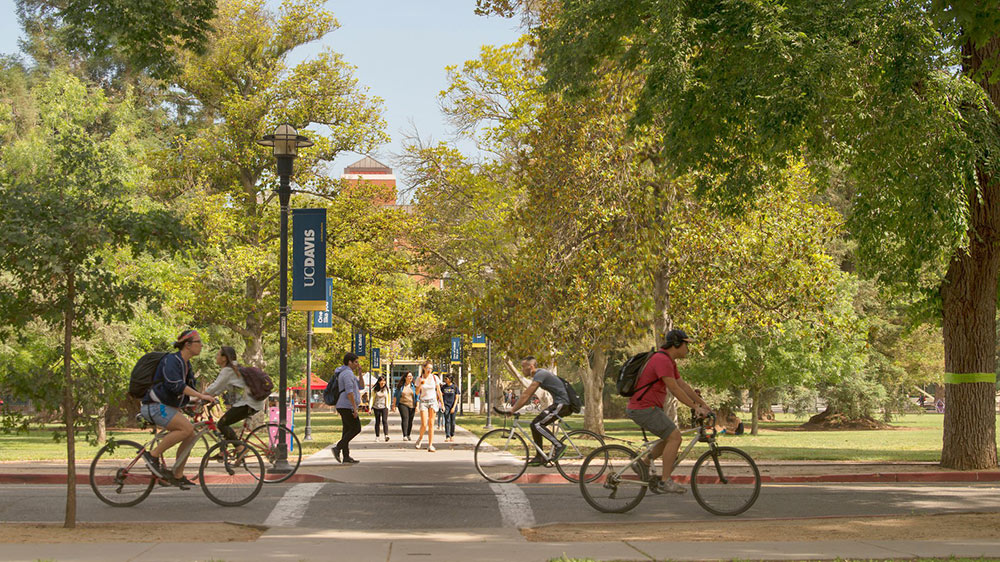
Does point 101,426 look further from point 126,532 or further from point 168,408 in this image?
point 126,532

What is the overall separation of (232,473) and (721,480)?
562cm

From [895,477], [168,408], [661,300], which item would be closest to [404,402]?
[661,300]

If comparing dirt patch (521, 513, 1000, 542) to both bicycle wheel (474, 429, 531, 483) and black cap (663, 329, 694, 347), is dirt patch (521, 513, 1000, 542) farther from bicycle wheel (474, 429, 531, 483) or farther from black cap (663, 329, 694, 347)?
bicycle wheel (474, 429, 531, 483)

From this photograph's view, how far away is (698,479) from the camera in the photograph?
11.7 metres

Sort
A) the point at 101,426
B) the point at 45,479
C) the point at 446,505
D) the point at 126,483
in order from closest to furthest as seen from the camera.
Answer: the point at 126,483 < the point at 446,505 < the point at 45,479 < the point at 101,426

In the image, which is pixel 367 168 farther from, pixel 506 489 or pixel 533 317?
pixel 506 489

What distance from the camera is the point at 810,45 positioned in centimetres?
1310

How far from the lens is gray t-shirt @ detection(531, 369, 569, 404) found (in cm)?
1533

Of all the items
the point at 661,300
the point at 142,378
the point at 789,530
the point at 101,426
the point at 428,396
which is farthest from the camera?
the point at 101,426

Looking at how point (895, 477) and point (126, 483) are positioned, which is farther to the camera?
point (895, 477)

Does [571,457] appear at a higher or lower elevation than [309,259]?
lower

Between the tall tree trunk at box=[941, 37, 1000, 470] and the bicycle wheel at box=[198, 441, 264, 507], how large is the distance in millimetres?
11468

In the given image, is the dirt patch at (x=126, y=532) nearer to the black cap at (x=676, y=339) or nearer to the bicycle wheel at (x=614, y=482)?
the bicycle wheel at (x=614, y=482)

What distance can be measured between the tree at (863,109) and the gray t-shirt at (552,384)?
12.4ft
